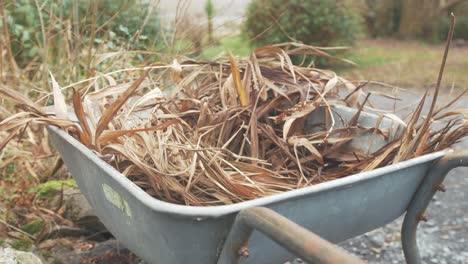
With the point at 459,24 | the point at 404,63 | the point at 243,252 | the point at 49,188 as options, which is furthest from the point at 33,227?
the point at 459,24

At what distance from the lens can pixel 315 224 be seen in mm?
1221

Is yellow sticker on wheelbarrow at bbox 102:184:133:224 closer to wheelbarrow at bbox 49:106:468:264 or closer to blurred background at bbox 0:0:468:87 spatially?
wheelbarrow at bbox 49:106:468:264

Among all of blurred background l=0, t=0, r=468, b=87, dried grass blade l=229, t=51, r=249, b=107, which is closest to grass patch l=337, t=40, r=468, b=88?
blurred background l=0, t=0, r=468, b=87

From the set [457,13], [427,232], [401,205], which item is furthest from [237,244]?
[457,13]

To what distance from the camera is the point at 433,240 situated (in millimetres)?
2412

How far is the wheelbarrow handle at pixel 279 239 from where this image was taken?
2.72ft

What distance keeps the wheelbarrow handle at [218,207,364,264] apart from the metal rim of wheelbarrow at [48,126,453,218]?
0.13ft

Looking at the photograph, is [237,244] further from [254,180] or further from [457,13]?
[457,13]

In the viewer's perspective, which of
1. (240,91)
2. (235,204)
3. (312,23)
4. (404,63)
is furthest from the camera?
(404,63)

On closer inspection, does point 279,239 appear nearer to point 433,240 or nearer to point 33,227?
point 33,227

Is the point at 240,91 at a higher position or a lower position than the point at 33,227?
higher

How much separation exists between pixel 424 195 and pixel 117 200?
0.76 meters

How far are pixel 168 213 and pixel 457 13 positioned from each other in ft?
28.4

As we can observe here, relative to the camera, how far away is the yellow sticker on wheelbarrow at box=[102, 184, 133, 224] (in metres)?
1.21
